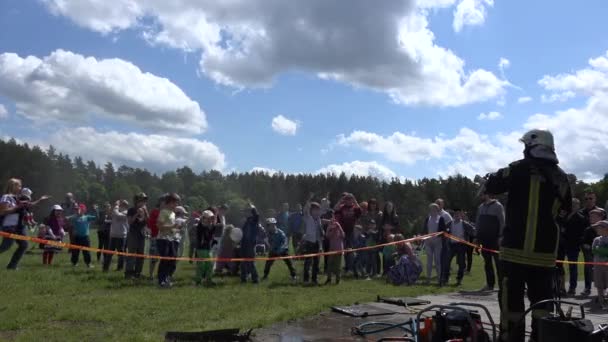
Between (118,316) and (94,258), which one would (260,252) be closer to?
(94,258)

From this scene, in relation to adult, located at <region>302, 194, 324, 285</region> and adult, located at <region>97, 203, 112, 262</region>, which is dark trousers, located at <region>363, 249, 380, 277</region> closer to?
adult, located at <region>302, 194, 324, 285</region>

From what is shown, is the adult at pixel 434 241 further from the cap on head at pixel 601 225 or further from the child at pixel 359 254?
the cap on head at pixel 601 225

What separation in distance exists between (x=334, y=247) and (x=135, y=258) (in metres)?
4.36

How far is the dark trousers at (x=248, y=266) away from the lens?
43.0 ft

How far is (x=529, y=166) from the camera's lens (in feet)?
17.7

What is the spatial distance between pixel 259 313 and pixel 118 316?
1.92m

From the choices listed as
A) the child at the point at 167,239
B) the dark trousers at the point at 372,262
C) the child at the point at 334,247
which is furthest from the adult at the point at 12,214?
the dark trousers at the point at 372,262

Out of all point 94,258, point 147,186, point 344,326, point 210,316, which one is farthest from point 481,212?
point 147,186

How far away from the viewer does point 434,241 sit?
13953 mm

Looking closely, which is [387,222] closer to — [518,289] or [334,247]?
[334,247]

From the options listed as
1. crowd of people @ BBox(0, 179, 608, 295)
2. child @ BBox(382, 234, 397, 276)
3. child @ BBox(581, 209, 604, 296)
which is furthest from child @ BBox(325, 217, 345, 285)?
child @ BBox(581, 209, 604, 296)

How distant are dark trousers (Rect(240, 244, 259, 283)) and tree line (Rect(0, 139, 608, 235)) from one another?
42646 mm

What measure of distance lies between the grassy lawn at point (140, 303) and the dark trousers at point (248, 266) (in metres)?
0.28

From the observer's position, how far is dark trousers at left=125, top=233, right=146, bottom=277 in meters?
12.8
